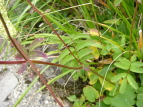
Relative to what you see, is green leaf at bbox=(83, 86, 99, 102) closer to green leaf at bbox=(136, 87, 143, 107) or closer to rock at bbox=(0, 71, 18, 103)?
green leaf at bbox=(136, 87, 143, 107)

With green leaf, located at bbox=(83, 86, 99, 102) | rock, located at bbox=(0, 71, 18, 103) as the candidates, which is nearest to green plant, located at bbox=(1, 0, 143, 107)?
green leaf, located at bbox=(83, 86, 99, 102)

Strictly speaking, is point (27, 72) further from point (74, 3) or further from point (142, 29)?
point (142, 29)

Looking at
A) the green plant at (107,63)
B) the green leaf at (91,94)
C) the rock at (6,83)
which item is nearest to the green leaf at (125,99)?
the green plant at (107,63)

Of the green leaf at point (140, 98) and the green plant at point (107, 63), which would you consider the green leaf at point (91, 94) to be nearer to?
the green plant at point (107, 63)

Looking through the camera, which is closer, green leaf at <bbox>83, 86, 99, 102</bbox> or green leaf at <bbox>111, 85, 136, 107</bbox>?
green leaf at <bbox>111, 85, 136, 107</bbox>

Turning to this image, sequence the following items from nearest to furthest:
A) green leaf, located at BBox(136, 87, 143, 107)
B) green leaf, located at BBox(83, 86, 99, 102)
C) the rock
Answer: green leaf, located at BBox(136, 87, 143, 107)
green leaf, located at BBox(83, 86, 99, 102)
the rock

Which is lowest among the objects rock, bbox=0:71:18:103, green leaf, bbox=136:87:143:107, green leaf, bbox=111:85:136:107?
green leaf, bbox=136:87:143:107

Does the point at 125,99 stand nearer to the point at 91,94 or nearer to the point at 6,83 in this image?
the point at 91,94
